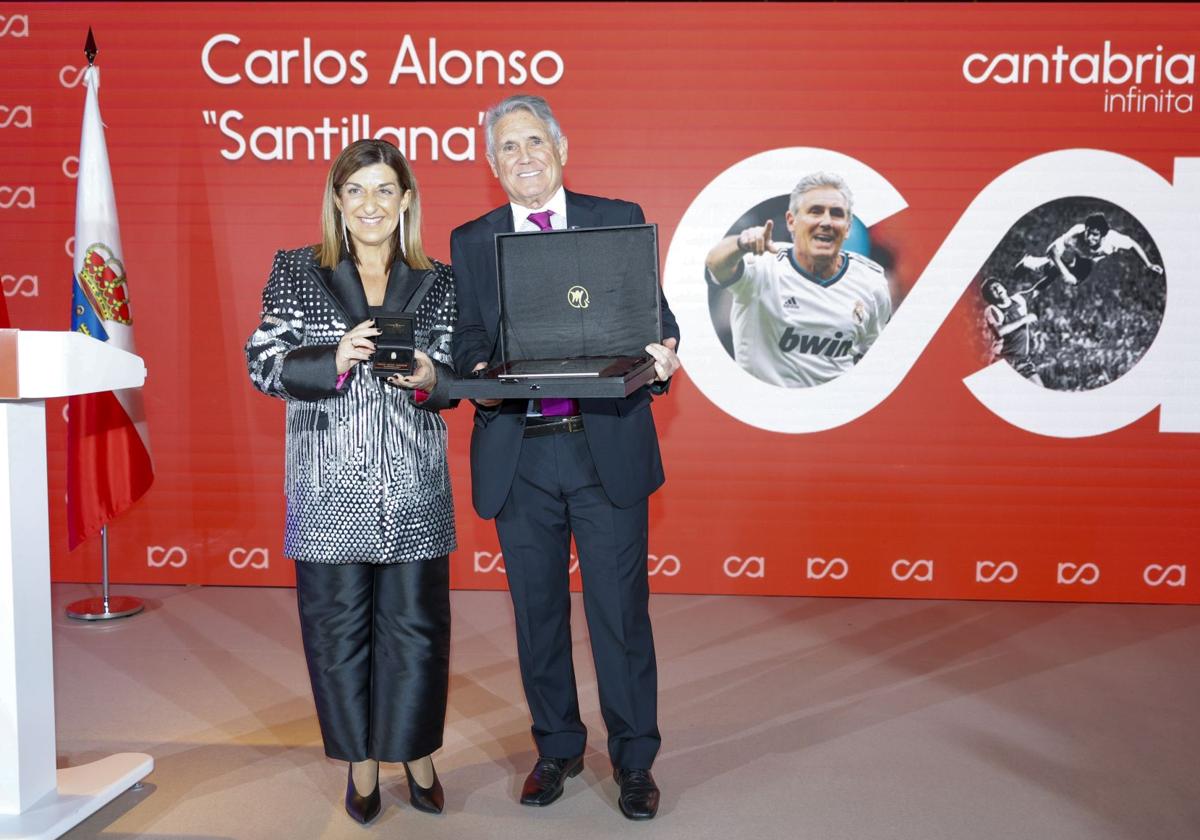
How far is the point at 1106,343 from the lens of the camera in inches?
189

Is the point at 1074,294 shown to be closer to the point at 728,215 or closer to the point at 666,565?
the point at 728,215

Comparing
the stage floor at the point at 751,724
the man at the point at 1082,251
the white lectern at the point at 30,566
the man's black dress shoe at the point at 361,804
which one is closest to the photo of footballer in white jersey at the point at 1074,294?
the man at the point at 1082,251

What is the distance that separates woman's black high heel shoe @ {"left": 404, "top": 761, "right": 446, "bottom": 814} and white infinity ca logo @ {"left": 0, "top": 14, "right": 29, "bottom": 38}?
3870 mm

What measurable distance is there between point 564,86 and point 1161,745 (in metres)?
3.36

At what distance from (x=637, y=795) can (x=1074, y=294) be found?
10.3 ft

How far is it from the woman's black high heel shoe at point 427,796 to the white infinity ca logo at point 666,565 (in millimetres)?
2243

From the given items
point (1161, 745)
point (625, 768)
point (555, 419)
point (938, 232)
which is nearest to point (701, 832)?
point (625, 768)

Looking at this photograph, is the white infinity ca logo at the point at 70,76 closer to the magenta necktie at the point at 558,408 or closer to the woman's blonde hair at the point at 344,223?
the woman's blonde hair at the point at 344,223

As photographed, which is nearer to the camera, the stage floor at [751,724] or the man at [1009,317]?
the stage floor at [751,724]

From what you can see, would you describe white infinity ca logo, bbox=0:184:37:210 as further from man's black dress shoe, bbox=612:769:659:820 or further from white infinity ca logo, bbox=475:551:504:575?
man's black dress shoe, bbox=612:769:659:820

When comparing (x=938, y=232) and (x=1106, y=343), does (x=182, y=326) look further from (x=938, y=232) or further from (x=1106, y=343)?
(x=1106, y=343)

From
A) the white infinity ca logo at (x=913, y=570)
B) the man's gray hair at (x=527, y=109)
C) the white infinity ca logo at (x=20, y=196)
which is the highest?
the white infinity ca logo at (x=20, y=196)

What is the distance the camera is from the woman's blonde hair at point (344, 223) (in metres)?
2.64

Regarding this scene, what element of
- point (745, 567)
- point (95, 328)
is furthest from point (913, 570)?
point (95, 328)
